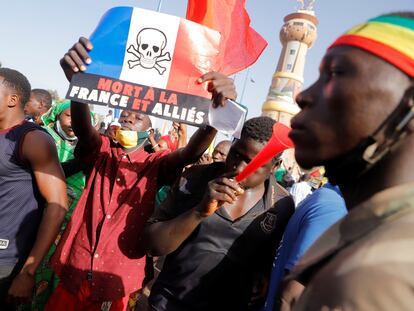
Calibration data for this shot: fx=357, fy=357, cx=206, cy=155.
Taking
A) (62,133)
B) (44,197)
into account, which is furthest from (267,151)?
(62,133)

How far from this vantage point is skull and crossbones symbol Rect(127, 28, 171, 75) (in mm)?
2035

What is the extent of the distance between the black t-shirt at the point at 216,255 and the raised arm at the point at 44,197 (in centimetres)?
76

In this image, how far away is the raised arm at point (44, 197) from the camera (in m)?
2.16

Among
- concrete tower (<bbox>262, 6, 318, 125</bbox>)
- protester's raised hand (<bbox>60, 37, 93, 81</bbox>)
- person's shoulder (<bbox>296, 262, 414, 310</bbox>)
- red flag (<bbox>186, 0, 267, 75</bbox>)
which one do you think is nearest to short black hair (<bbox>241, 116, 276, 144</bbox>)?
red flag (<bbox>186, 0, 267, 75</bbox>)

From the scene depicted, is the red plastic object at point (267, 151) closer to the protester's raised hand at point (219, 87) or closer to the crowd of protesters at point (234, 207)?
the crowd of protesters at point (234, 207)

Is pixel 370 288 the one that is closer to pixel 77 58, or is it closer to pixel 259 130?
pixel 259 130

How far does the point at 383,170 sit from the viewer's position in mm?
750

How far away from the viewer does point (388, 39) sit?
29.3 inches

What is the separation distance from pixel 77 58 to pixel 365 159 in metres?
1.71

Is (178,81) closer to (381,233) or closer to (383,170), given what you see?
(383,170)

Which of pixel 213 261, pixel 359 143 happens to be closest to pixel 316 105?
pixel 359 143

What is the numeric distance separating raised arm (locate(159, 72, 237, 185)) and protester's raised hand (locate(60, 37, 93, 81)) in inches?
25.5

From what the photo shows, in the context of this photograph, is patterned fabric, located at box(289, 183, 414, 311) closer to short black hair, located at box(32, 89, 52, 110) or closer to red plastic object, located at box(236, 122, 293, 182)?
red plastic object, located at box(236, 122, 293, 182)

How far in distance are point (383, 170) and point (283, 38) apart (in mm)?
41392
